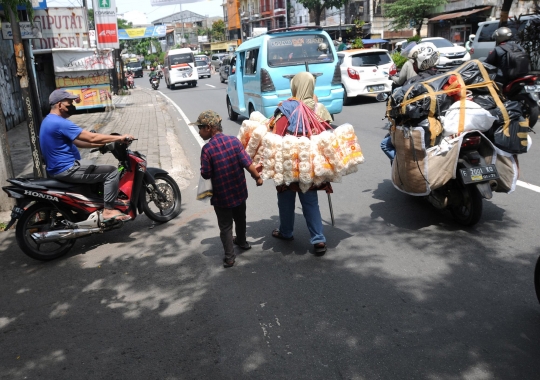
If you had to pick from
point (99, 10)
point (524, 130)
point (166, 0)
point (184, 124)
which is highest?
point (166, 0)

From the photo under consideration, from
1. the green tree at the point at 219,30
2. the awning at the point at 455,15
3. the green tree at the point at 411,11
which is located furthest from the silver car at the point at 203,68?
the green tree at the point at 219,30

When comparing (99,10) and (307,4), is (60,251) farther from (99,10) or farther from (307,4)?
(307,4)

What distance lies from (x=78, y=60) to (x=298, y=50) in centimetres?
1099

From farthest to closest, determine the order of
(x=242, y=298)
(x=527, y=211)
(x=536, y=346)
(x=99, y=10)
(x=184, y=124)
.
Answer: (x=99, y=10) < (x=184, y=124) < (x=527, y=211) < (x=242, y=298) < (x=536, y=346)

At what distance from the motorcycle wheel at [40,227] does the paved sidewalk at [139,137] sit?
5.16ft

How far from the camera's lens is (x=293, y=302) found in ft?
13.3

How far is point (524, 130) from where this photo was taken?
509 centimetres

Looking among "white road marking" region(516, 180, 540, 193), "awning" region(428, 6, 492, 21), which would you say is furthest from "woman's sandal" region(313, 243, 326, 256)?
"awning" region(428, 6, 492, 21)

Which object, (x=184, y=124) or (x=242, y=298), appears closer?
(x=242, y=298)

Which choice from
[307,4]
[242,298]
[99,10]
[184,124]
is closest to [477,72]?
[242,298]

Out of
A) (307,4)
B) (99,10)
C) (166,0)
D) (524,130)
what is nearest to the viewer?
(524,130)

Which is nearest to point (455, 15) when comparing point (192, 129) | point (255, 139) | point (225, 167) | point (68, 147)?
point (192, 129)

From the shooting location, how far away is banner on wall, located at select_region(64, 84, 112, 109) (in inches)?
784

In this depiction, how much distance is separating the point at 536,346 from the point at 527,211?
2.71m
